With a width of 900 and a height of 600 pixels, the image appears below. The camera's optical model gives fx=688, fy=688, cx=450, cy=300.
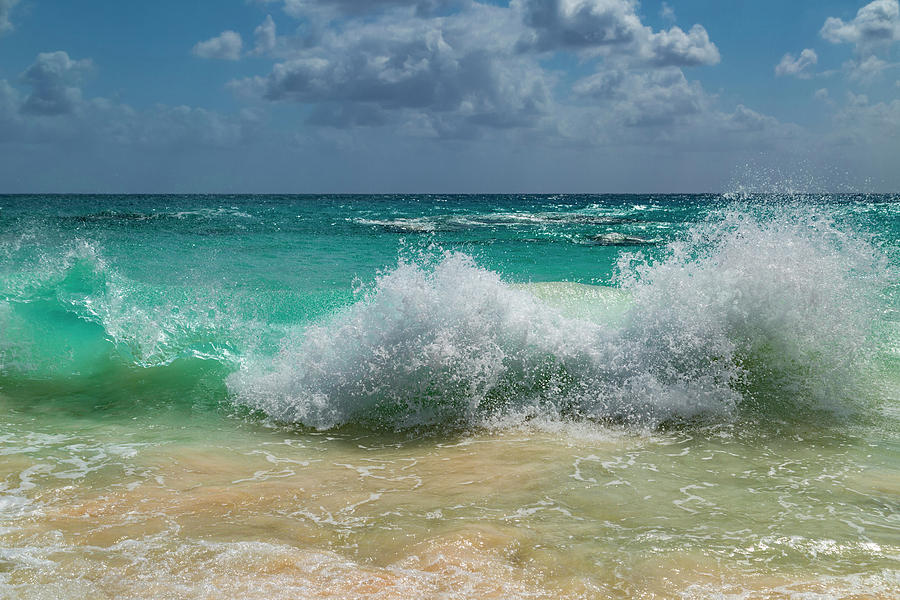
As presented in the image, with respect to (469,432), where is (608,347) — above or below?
above

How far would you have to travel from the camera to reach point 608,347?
650 cm

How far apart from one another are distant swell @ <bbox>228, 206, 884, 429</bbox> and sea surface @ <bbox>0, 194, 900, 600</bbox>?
0.02m

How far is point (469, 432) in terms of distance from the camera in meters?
5.73

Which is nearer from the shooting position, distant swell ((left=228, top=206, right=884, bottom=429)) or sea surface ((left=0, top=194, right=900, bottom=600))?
sea surface ((left=0, top=194, right=900, bottom=600))

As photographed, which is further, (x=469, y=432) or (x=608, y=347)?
(x=608, y=347)

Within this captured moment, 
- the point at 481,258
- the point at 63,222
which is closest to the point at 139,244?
the point at 481,258

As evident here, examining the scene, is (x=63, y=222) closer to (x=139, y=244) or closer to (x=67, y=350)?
(x=139, y=244)

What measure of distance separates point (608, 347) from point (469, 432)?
1.68 metres

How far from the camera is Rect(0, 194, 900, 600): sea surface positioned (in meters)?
3.24

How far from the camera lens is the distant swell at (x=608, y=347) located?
6.09m

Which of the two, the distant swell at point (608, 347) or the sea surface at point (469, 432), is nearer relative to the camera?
the sea surface at point (469, 432)

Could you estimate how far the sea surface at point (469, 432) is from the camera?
10.6ft

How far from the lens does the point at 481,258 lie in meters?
20.2

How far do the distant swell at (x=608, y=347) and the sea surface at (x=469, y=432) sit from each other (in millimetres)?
23
